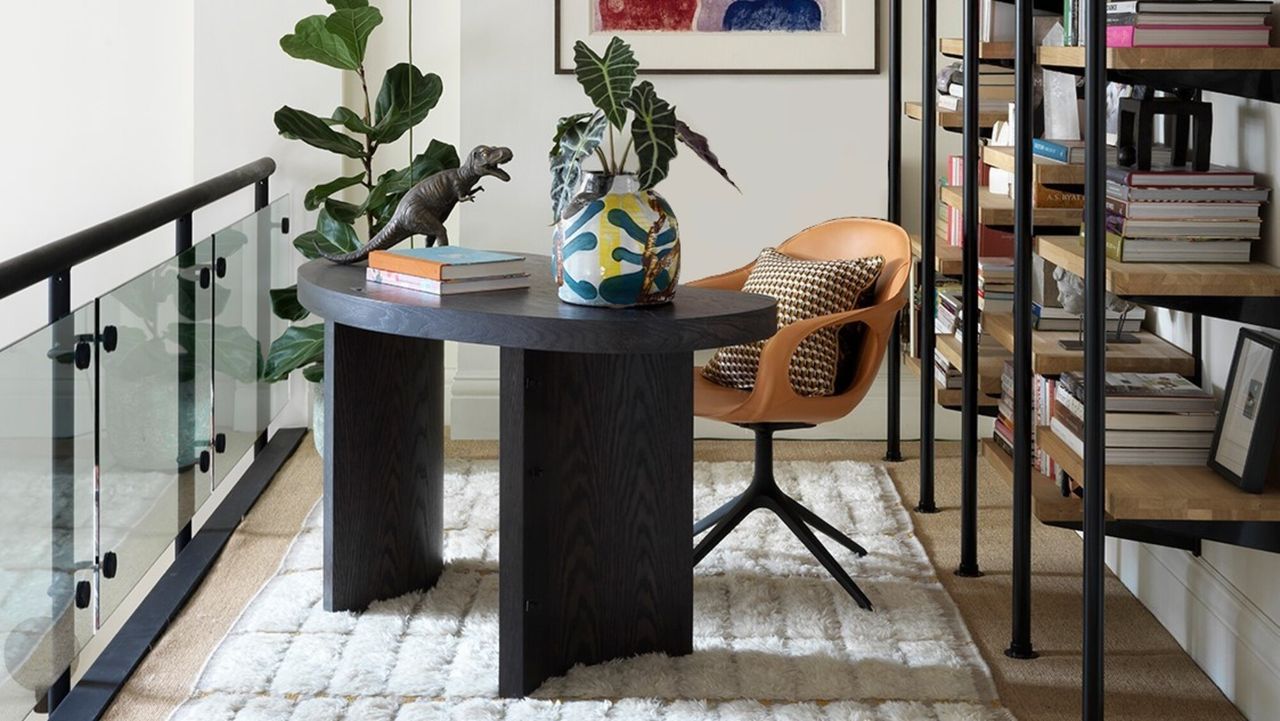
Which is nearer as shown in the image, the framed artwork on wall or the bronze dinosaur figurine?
the bronze dinosaur figurine

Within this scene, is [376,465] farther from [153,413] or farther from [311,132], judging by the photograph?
[311,132]

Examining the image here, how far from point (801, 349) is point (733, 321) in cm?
98

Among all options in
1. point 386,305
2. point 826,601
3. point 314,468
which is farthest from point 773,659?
point 314,468

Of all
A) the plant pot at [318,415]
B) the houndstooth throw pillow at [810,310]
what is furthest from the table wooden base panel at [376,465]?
the plant pot at [318,415]

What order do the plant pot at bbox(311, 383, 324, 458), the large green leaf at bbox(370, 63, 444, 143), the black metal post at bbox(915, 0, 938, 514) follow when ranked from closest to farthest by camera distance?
the black metal post at bbox(915, 0, 938, 514) → the plant pot at bbox(311, 383, 324, 458) → the large green leaf at bbox(370, 63, 444, 143)

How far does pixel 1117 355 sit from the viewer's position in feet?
11.1

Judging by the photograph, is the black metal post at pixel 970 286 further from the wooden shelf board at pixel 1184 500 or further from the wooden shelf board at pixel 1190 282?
the wooden shelf board at pixel 1190 282

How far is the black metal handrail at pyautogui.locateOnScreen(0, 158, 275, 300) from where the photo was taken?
2.72 metres

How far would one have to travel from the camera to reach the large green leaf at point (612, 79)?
2.87m

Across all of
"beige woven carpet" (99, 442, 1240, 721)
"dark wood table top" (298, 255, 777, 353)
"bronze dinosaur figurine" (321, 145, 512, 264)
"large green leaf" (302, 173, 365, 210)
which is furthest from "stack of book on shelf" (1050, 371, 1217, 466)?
"large green leaf" (302, 173, 365, 210)

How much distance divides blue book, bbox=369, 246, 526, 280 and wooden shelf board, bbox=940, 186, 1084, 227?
4.21 ft

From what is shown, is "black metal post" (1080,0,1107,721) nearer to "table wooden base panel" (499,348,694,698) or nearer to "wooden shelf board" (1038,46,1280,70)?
"wooden shelf board" (1038,46,1280,70)

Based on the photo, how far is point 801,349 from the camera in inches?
149

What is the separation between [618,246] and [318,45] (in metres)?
2.42
